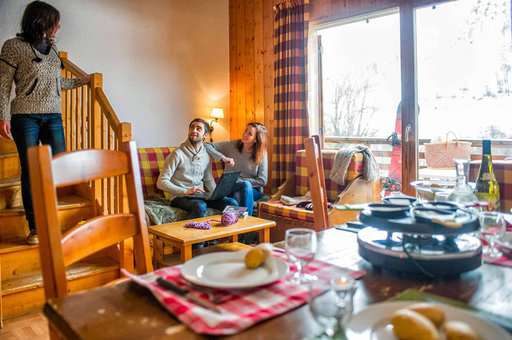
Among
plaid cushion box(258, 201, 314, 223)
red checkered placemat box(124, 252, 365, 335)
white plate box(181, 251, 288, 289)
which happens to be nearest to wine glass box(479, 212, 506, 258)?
red checkered placemat box(124, 252, 365, 335)

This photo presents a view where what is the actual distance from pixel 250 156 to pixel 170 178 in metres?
0.94

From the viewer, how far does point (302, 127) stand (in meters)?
4.59

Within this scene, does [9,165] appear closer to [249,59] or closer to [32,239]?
[32,239]

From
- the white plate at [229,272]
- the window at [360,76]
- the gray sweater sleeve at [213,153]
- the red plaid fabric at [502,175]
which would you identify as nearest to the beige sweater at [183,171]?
the gray sweater sleeve at [213,153]

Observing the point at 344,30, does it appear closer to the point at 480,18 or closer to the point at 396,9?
the point at 396,9

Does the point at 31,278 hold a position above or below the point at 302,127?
below

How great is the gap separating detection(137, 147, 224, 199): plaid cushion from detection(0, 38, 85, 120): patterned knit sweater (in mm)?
1553

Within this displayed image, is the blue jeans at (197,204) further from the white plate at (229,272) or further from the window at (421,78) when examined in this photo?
the white plate at (229,272)

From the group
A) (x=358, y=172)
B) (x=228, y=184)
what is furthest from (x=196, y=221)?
(x=358, y=172)

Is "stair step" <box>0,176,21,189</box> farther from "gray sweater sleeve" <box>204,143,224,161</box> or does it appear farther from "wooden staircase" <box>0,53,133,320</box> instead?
"gray sweater sleeve" <box>204,143,224,161</box>

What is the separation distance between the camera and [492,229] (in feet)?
3.85

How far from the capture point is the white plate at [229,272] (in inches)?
36.4

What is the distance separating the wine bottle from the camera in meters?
1.50

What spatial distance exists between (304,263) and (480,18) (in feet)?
10.9
